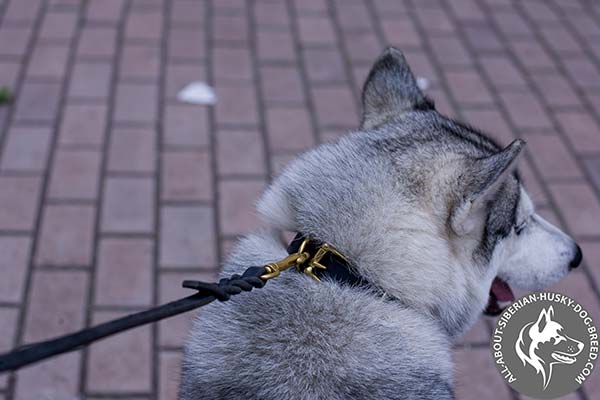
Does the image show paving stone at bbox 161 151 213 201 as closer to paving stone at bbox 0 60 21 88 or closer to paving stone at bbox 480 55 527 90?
paving stone at bbox 0 60 21 88

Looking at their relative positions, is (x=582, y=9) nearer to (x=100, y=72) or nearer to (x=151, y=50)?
(x=151, y=50)

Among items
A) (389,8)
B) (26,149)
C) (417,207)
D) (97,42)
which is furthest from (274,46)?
(417,207)

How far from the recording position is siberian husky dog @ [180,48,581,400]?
5.49 feet

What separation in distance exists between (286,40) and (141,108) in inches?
46.6

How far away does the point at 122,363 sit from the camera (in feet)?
9.67

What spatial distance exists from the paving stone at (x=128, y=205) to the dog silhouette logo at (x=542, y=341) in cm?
193

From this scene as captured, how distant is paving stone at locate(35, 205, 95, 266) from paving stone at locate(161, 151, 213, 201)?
0.41 meters

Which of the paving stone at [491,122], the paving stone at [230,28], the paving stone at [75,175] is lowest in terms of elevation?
the paving stone at [75,175]

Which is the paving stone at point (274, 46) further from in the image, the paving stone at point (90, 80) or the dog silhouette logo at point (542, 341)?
the dog silhouette logo at point (542, 341)

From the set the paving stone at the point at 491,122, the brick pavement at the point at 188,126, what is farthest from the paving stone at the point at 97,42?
the paving stone at the point at 491,122

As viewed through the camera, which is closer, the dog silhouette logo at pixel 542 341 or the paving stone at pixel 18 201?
the dog silhouette logo at pixel 542 341

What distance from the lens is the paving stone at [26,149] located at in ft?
12.3

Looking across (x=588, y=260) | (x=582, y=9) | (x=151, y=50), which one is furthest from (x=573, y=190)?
(x=151, y=50)

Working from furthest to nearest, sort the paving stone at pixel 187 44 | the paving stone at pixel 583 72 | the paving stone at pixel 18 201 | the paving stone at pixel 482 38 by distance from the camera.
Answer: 1. the paving stone at pixel 482 38
2. the paving stone at pixel 583 72
3. the paving stone at pixel 187 44
4. the paving stone at pixel 18 201
